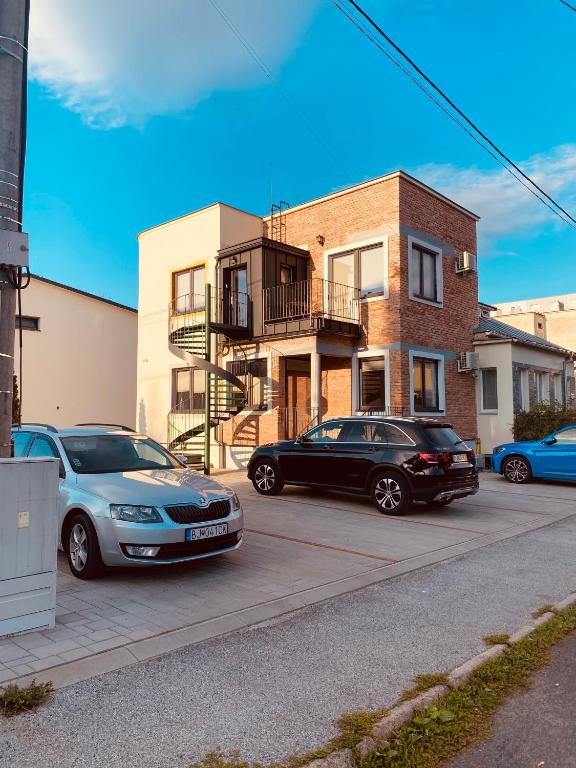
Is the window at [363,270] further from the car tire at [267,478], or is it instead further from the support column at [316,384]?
the car tire at [267,478]

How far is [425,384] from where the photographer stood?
17.7 metres

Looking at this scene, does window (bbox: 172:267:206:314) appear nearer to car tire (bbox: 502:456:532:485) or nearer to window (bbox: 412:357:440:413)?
window (bbox: 412:357:440:413)

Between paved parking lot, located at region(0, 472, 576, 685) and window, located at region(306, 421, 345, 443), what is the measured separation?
4.07 feet

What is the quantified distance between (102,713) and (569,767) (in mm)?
2423

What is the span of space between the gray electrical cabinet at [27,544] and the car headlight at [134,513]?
3.51 feet

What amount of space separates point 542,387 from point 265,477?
1410 cm

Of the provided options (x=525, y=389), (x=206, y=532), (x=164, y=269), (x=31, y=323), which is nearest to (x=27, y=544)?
(x=206, y=532)

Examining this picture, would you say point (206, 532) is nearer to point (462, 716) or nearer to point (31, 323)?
point (462, 716)

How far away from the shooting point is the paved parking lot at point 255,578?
→ 420cm

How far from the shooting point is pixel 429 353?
1756 centimetres

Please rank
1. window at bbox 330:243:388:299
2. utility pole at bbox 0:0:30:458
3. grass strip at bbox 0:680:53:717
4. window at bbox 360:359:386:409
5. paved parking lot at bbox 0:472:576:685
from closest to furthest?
grass strip at bbox 0:680:53:717
paved parking lot at bbox 0:472:576:685
utility pole at bbox 0:0:30:458
window at bbox 360:359:386:409
window at bbox 330:243:388:299

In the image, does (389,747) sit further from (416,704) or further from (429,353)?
(429,353)

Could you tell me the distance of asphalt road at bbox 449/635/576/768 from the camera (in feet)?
9.52

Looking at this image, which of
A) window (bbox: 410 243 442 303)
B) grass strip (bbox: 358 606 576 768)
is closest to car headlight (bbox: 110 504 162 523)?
grass strip (bbox: 358 606 576 768)
